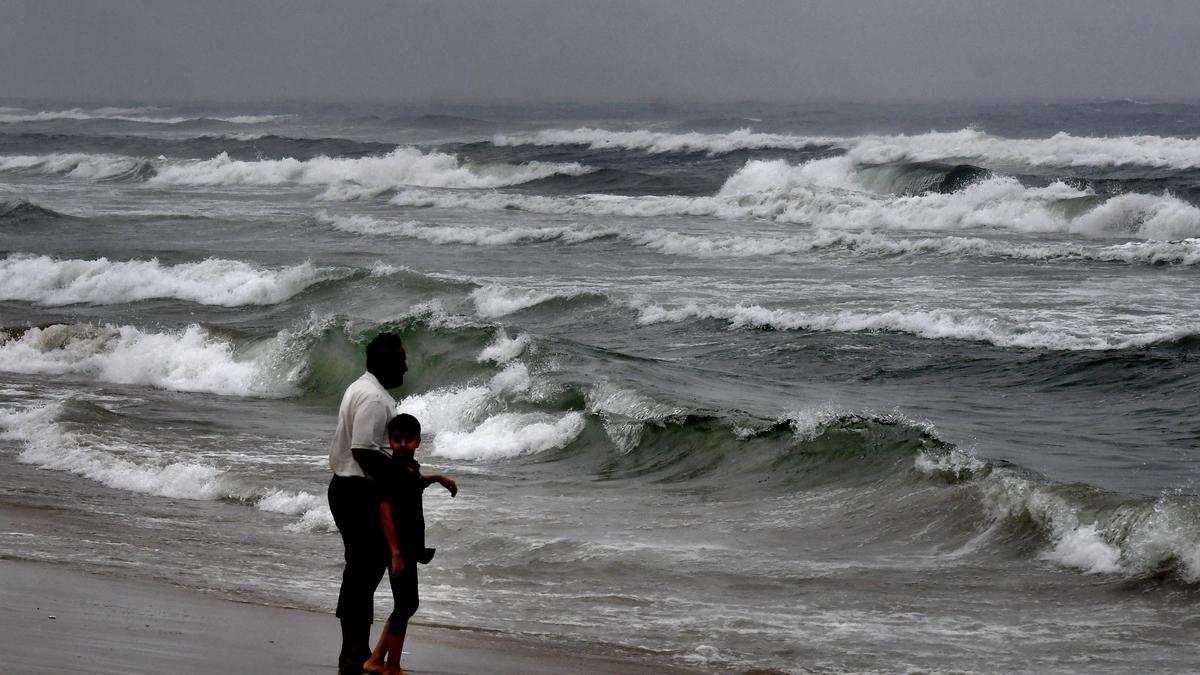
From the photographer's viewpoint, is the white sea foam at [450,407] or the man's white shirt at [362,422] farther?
the white sea foam at [450,407]

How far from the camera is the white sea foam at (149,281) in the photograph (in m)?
→ 23.2

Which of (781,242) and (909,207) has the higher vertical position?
(909,207)

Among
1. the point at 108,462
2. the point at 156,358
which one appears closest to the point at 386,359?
the point at 108,462

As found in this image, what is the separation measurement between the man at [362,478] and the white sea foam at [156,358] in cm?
1074

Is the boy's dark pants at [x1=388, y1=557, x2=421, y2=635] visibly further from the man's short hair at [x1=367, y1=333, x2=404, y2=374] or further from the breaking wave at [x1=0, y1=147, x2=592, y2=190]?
the breaking wave at [x1=0, y1=147, x2=592, y2=190]

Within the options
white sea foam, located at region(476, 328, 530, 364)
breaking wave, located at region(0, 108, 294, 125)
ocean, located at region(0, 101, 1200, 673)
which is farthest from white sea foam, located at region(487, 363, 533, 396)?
breaking wave, located at region(0, 108, 294, 125)

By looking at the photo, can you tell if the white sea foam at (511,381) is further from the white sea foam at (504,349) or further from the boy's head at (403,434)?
the boy's head at (403,434)

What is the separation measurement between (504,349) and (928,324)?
5.66 meters

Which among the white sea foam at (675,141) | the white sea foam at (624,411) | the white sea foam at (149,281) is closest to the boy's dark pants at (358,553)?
the white sea foam at (624,411)

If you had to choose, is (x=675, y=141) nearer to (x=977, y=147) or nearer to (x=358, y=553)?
(x=977, y=147)

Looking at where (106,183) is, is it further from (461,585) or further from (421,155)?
(461,585)

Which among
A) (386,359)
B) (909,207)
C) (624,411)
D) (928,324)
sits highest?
(909,207)

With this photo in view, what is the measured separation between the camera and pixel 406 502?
5.54 metres

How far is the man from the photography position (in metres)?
5.44
